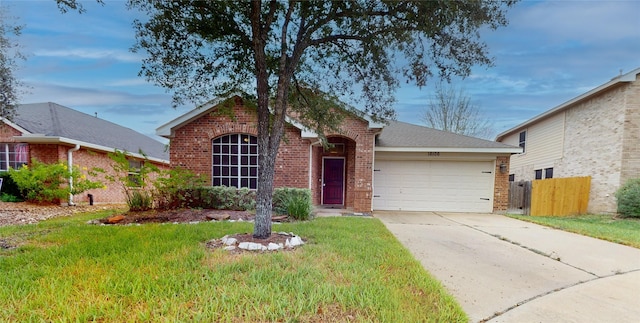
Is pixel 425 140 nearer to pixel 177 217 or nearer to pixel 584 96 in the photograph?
pixel 584 96

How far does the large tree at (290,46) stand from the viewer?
4.96m

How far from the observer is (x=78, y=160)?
40.6ft

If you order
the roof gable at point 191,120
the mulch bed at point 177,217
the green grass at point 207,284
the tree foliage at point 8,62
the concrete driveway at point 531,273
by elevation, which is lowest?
the mulch bed at point 177,217

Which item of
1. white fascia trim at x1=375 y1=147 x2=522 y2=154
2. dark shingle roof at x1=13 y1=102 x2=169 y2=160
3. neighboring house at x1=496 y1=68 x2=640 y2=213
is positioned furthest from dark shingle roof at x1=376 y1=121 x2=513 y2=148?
dark shingle roof at x1=13 y1=102 x2=169 y2=160

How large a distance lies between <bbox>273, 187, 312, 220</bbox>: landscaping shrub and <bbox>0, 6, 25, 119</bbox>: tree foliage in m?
8.40

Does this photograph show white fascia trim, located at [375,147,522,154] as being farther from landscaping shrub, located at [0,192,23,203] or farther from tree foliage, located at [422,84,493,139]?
landscaping shrub, located at [0,192,23,203]

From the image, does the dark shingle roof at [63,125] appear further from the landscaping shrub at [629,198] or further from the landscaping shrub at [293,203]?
the landscaping shrub at [629,198]

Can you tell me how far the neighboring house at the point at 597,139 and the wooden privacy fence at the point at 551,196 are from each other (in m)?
0.47

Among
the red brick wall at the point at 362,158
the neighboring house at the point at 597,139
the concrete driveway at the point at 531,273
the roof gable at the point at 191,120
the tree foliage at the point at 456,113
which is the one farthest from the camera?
the tree foliage at the point at 456,113

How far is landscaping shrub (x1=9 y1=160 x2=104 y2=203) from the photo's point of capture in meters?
10.5

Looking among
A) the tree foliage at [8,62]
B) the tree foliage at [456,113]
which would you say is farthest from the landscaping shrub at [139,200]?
the tree foliage at [456,113]

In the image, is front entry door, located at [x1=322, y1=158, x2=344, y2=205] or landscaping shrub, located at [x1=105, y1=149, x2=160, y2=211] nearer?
landscaping shrub, located at [x1=105, y1=149, x2=160, y2=211]

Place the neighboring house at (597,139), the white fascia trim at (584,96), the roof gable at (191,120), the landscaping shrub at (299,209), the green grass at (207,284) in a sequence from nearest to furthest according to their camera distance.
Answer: the green grass at (207,284)
the landscaping shrub at (299,209)
the roof gable at (191,120)
the white fascia trim at (584,96)
the neighboring house at (597,139)

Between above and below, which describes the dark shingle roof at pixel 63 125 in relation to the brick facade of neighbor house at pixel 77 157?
above
